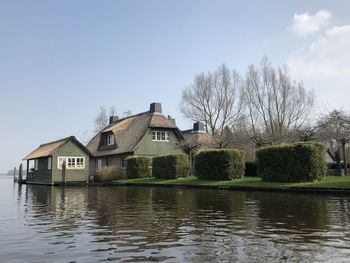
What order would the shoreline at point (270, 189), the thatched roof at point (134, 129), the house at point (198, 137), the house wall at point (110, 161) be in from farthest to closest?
the house wall at point (110, 161) < the thatched roof at point (134, 129) < the house at point (198, 137) < the shoreline at point (270, 189)

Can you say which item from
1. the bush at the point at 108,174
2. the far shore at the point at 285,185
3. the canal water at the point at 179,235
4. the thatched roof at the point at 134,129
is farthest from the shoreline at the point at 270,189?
the thatched roof at the point at 134,129

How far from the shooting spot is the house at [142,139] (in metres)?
48.4

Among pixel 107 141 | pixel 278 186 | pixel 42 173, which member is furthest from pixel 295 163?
pixel 107 141

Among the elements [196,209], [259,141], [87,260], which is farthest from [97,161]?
[87,260]

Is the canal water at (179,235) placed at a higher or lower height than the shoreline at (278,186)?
lower

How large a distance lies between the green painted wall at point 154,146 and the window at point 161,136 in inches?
16.3

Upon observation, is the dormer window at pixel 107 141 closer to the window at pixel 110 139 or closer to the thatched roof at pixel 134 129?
the window at pixel 110 139

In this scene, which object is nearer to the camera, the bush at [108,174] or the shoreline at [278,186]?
the shoreline at [278,186]

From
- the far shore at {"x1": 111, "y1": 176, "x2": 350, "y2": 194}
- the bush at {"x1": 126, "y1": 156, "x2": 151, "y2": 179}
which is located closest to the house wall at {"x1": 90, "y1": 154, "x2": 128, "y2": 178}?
the bush at {"x1": 126, "y1": 156, "x2": 151, "y2": 179}

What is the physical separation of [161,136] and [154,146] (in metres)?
1.86

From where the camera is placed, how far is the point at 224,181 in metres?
32.6

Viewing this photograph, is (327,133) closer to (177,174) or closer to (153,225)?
(177,174)

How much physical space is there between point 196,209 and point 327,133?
25.2 meters

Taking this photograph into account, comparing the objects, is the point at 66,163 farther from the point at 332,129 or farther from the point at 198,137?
the point at 332,129
